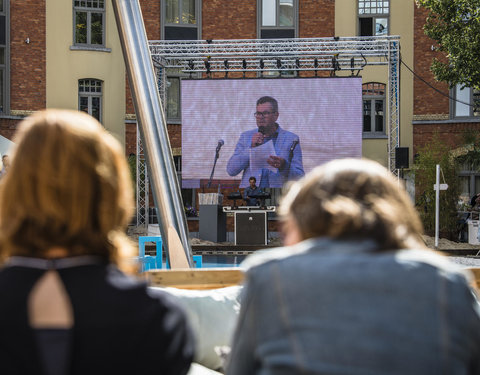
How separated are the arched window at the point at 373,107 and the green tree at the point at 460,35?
11.9 feet

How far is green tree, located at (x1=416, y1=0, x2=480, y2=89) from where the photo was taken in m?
15.5

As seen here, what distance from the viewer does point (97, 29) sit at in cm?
1952

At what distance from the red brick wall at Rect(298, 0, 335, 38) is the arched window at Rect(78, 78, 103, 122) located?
6208mm

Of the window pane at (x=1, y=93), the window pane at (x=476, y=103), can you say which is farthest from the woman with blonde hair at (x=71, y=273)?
the window pane at (x=476, y=103)

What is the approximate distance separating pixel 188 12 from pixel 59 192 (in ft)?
64.2

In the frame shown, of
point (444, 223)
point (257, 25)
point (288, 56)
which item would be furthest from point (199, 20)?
point (444, 223)

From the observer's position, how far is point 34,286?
1199 mm

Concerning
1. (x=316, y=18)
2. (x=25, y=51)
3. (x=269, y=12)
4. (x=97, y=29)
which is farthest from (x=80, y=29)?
(x=316, y=18)

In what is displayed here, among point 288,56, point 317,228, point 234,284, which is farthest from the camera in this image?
point 288,56

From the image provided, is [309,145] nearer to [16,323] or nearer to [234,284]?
[234,284]

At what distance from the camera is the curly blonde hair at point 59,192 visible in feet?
4.02

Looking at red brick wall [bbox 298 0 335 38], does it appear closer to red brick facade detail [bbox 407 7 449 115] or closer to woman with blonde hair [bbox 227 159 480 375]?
red brick facade detail [bbox 407 7 449 115]

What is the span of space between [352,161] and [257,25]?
62.1ft

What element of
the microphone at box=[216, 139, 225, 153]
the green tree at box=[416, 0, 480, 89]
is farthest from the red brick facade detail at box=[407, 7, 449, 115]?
the microphone at box=[216, 139, 225, 153]
